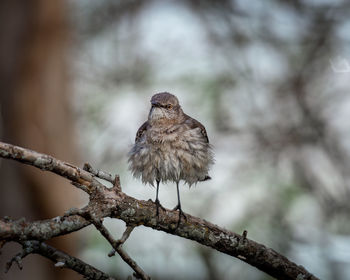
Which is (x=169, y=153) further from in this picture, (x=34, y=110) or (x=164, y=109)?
(x=34, y=110)

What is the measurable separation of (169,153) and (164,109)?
1.93 feet

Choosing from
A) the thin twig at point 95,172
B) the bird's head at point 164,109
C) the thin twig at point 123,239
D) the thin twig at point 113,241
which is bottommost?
the thin twig at point 113,241

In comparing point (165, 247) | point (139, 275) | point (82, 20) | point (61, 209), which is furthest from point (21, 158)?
point (82, 20)

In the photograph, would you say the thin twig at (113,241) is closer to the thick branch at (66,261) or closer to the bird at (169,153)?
the thick branch at (66,261)

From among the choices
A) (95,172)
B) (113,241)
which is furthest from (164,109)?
(113,241)

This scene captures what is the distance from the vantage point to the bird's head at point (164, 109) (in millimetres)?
4495

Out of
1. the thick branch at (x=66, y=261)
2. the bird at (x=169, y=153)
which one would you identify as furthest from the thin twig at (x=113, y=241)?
the bird at (x=169, y=153)

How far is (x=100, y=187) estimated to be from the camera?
2.52 meters

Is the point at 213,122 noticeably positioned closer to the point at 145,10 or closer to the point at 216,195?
A: the point at 216,195

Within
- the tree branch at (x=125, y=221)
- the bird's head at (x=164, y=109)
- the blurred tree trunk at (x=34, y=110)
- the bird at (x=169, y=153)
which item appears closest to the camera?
the tree branch at (x=125, y=221)

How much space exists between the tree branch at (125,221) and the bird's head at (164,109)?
142cm

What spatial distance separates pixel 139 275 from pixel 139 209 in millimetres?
499

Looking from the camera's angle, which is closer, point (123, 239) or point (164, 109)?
point (123, 239)

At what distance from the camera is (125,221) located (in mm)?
2752
